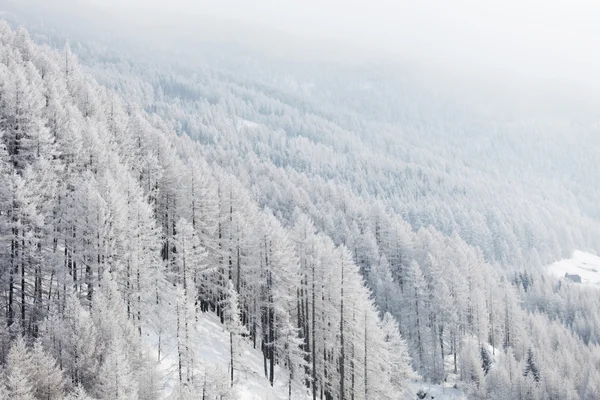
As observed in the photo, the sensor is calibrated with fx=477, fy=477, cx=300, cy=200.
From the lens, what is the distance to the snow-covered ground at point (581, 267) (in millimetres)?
147875

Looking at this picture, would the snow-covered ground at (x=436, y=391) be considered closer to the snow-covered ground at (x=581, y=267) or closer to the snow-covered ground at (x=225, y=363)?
the snow-covered ground at (x=225, y=363)

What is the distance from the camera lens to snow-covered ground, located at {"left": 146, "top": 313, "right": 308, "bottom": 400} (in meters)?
37.8

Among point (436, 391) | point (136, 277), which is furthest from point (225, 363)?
point (436, 391)

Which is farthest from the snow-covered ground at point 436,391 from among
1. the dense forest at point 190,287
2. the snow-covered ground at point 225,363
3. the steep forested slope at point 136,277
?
the snow-covered ground at point 225,363

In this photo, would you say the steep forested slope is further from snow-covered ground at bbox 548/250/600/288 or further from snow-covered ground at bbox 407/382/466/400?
snow-covered ground at bbox 548/250/600/288

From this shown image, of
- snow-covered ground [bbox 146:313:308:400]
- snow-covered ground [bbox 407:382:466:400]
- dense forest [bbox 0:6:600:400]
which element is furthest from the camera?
snow-covered ground [bbox 407:382:466:400]

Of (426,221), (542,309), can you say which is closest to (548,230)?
(426,221)

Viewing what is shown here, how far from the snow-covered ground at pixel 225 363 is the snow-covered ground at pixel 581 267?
127m

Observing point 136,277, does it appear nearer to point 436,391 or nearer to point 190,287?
point 190,287

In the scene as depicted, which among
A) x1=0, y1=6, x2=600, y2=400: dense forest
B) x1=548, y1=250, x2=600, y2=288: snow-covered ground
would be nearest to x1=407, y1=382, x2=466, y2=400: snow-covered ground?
x1=0, y1=6, x2=600, y2=400: dense forest

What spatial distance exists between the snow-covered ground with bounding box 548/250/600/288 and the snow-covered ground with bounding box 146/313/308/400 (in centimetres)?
12664

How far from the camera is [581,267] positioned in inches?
6393

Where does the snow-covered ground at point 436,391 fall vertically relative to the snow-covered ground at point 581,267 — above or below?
above

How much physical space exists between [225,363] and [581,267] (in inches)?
6231
